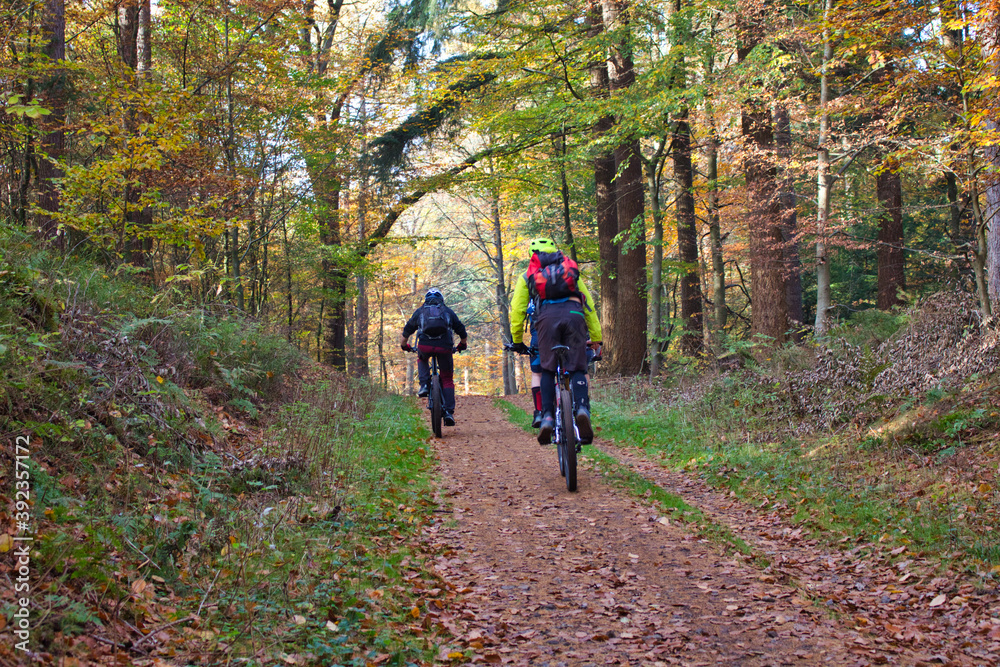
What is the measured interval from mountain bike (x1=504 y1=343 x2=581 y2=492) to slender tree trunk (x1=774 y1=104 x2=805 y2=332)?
6.03 meters

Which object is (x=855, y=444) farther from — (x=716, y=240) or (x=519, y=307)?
(x=716, y=240)

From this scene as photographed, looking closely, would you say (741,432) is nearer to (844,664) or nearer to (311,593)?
(844,664)

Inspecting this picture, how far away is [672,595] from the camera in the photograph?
4051 millimetres

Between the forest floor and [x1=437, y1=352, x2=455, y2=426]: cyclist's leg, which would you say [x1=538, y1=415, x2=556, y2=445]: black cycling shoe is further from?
[x1=437, y1=352, x2=455, y2=426]: cyclist's leg

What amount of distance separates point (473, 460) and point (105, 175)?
578cm

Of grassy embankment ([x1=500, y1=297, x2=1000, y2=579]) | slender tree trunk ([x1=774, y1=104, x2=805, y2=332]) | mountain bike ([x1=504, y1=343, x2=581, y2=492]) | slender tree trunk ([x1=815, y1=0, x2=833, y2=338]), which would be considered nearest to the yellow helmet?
mountain bike ([x1=504, y1=343, x2=581, y2=492])

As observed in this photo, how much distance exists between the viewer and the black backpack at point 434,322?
397 inches

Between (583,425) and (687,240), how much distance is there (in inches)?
456

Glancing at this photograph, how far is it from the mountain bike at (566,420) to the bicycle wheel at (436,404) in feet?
12.9

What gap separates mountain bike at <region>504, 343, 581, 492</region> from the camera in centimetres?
631

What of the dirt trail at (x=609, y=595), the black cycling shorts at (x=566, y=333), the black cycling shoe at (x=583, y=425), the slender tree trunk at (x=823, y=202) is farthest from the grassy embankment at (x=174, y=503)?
the slender tree trunk at (x=823, y=202)

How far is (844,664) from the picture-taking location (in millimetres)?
3162

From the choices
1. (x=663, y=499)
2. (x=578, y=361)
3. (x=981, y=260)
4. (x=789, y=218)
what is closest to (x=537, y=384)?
(x=578, y=361)

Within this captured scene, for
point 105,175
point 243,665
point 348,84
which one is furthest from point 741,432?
point 348,84
